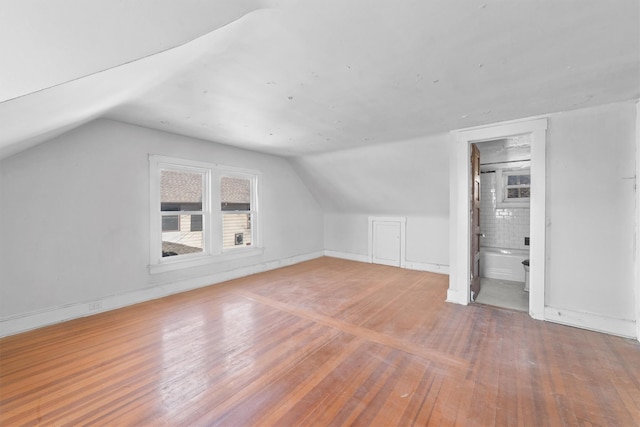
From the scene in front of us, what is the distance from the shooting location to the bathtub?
4.35 metres

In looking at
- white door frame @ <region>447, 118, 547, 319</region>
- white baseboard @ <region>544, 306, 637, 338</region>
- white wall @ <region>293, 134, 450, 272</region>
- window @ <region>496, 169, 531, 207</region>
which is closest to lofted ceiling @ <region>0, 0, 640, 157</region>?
white door frame @ <region>447, 118, 547, 319</region>

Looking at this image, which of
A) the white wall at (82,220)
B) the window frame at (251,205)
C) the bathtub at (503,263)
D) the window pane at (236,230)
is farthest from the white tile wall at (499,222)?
the white wall at (82,220)

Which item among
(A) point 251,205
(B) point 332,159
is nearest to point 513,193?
(B) point 332,159

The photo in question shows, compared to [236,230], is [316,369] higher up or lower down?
lower down

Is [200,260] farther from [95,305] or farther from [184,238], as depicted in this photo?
[95,305]

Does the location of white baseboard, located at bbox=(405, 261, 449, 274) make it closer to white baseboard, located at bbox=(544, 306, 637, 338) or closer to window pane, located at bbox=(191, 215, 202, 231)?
white baseboard, located at bbox=(544, 306, 637, 338)

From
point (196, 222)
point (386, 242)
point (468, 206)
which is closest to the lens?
point (468, 206)

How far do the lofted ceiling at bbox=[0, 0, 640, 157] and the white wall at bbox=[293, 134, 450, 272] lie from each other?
115 centimetres

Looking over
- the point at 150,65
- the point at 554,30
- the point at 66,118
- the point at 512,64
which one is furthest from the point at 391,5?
the point at 66,118

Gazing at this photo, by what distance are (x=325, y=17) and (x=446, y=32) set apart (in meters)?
0.73

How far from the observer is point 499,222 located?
4.98 meters

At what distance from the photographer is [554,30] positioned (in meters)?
1.52

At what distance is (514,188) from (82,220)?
21.8 feet

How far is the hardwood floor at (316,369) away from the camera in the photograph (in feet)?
5.19
